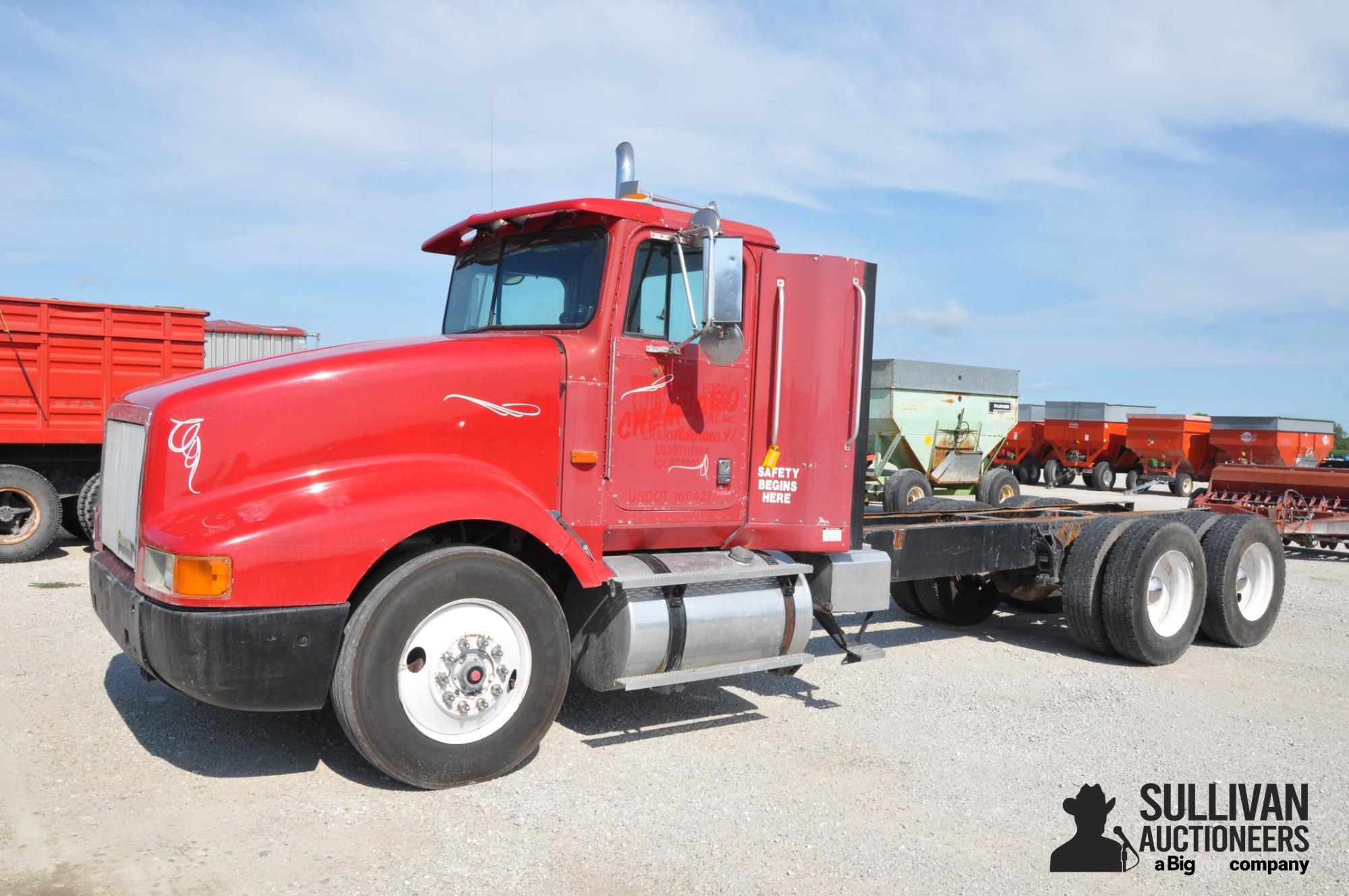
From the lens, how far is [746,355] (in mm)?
Answer: 5719

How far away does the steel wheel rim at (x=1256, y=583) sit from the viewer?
8.48 meters

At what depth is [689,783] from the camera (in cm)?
482

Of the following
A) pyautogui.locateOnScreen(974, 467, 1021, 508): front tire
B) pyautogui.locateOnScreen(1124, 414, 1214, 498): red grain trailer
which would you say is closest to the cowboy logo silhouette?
pyautogui.locateOnScreen(974, 467, 1021, 508): front tire

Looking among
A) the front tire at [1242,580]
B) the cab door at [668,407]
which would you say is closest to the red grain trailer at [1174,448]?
the front tire at [1242,580]

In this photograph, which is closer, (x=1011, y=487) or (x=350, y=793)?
(x=350, y=793)

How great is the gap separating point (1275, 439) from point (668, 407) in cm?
2716

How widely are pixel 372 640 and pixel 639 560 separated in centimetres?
151

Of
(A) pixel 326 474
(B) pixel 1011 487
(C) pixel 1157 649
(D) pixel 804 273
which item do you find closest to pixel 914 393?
(B) pixel 1011 487

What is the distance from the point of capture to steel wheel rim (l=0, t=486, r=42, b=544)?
34.7ft

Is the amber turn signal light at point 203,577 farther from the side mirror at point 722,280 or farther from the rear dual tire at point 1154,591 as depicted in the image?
the rear dual tire at point 1154,591

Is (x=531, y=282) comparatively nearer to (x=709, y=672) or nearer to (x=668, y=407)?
(x=668, y=407)

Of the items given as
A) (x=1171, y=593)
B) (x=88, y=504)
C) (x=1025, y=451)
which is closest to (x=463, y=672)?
(x=1171, y=593)

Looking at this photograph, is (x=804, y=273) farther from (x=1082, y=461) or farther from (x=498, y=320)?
(x=1082, y=461)

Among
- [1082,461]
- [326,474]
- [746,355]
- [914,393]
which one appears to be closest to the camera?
[326,474]
